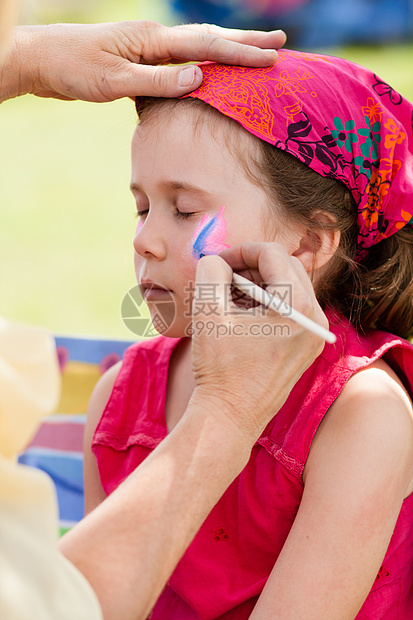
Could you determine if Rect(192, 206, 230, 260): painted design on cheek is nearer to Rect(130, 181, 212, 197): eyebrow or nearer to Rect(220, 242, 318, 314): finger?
Rect(130, 181, 212, 197): eyebrow

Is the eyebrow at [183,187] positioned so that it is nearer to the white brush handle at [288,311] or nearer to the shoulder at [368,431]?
the white brush handle at [288,311]

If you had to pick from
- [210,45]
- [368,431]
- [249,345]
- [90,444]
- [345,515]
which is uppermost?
[210,45]

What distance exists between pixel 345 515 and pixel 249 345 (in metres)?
0.40

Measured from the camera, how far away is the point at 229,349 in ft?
3.99

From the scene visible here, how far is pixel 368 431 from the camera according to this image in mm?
1418

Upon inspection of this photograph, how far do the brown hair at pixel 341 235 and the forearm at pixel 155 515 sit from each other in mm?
604

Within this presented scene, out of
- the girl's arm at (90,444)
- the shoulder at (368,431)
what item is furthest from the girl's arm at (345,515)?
the girl's arm at (90,444)

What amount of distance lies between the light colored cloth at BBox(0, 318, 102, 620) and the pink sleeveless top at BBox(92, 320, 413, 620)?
26.0 inches

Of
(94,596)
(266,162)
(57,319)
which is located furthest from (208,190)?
(57,319)

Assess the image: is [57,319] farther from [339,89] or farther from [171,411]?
[339,89]

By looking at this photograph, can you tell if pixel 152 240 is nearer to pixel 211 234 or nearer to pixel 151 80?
pixel 211 234

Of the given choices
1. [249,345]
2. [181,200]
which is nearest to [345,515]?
[249,345]

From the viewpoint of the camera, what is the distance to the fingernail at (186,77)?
157cm

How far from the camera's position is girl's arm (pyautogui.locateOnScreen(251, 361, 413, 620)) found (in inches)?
52.2
